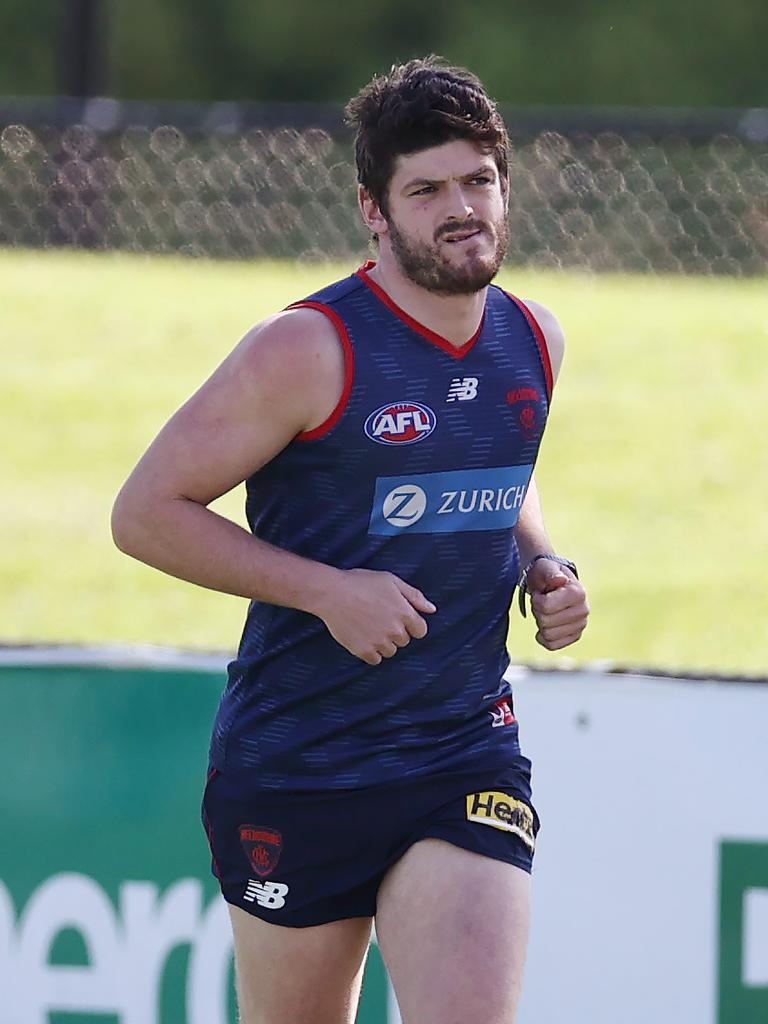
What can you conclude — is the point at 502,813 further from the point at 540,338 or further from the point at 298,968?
the point at 540,338

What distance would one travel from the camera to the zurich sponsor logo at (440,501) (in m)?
2.94

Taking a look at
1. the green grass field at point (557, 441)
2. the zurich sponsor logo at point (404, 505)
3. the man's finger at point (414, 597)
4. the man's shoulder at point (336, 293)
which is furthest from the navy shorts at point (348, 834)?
the green grass field at point (557, 441)

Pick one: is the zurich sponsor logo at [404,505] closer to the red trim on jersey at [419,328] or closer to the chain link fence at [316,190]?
the red trim on jersey at [419,328]

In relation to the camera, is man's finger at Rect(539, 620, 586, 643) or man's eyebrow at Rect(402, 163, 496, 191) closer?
man's eyebrow at Rect(402, 163, 496, 191)

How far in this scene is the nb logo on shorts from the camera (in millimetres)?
3041

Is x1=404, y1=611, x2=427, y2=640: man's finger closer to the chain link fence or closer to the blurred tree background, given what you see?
the chain link fence

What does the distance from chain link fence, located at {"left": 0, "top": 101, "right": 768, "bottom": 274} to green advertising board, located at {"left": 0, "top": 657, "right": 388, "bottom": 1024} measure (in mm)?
5233

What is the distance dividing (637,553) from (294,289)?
3.15 metres

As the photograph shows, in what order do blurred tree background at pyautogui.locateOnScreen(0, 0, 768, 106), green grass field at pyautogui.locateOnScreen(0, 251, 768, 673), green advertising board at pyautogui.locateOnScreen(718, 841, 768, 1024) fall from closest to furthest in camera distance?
1. green advertising board at pyautogui.locateOnScreen(718, 841, 768, 1024)
2. green grass field at pyautogui.locateOnScreen(0, 251, 768, 673)
3. blurred tree background at pyautogui.locateOnScreen(0, 0, 768, 106)

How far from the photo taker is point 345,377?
2.89 metres

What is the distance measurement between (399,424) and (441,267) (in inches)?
10.2

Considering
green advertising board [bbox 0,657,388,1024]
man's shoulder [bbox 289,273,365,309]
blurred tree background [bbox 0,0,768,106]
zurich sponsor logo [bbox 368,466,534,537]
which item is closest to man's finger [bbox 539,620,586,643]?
zurich sponsor logo [bbox 368,466,534,537]

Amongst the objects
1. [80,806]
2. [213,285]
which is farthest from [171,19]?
[80,806]

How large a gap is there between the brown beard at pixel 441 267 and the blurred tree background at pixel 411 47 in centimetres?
2327
